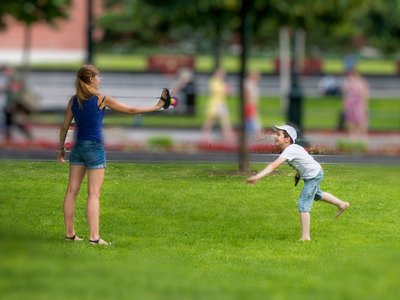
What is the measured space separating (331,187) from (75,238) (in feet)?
5.75

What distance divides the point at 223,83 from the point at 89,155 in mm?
18057

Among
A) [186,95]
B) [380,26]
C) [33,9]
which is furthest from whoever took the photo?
[380,26]

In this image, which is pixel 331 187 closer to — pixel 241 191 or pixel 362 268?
pixel 241 191

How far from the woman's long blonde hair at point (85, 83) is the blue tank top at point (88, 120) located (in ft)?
0.10

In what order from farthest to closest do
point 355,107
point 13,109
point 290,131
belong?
point 355,107 → point 13,109 → point 290,131

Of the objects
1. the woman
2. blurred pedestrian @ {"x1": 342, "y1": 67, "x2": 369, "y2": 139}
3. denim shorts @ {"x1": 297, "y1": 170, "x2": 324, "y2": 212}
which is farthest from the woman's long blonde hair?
blurred pedestrian @ {"x1": 342, "y1": 67, "x2": 369, "y2": 139}

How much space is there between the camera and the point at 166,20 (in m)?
28.3

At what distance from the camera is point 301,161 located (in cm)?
861

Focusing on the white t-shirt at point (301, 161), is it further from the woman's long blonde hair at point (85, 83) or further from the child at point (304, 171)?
the woman's long blonde hair at point (85, 83)

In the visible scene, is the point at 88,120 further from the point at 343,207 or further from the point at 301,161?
the point at 343,207

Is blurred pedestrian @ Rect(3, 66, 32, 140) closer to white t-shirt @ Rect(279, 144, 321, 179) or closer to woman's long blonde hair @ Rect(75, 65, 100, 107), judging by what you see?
woman's long blonde hair @ Rect(75, 65, 100, 107)

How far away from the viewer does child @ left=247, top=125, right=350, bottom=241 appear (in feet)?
28.1

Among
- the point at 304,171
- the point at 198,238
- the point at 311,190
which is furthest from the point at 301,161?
the point at 198,238

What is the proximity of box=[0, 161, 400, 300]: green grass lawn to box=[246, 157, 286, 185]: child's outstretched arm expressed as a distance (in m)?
0.37
